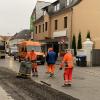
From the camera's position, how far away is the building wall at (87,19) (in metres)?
50.8

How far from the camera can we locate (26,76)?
26.5 meters

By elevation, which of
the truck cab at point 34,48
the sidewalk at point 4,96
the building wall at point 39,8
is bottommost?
the sidewalk at point 4,96

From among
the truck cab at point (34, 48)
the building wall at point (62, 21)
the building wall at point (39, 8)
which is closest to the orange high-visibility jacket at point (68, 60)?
the truck cab at point (34, 48)

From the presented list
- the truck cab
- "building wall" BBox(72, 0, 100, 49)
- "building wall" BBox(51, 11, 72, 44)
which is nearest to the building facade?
"building wall" BBox(51, 11, 72, 44)

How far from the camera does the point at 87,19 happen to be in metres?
53.2

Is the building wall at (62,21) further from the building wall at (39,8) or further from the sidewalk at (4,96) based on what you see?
the sidewalk at (4,96)

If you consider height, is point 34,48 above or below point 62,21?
below

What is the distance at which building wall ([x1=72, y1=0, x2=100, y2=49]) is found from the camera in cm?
5084

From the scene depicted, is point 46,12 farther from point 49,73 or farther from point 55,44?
point 49,73

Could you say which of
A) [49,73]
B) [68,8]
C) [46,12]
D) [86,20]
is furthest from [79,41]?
[49,73]

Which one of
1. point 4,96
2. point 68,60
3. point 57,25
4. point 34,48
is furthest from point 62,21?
point 4,96

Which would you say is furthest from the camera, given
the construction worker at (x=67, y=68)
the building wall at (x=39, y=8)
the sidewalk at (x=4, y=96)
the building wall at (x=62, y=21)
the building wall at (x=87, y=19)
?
the building wall at (x=39, y=8)

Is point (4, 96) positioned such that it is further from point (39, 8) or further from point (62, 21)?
point (39, 8)

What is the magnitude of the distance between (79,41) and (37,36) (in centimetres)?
2274
